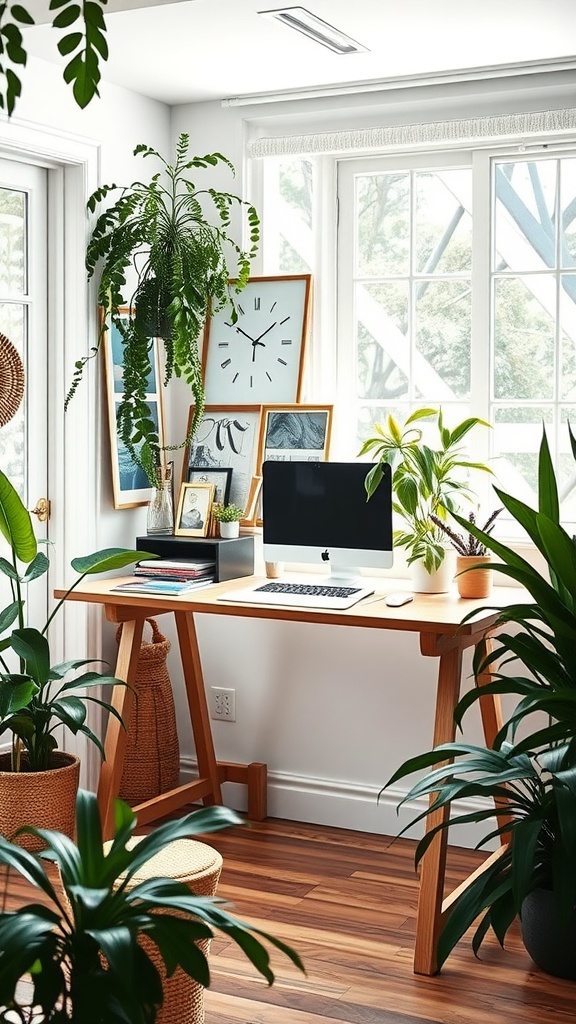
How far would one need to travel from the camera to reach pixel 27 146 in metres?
3.52

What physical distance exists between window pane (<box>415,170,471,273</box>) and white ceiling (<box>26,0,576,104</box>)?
35 cm

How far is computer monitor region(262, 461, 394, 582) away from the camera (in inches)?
139

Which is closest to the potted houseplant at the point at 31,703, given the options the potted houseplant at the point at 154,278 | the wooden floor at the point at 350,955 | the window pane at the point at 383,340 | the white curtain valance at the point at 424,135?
the wooden floor at the point at 350,955

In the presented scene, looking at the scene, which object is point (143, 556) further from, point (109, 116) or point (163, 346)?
point (109, 116)

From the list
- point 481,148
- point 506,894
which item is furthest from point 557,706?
point 481,148

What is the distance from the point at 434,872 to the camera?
288 cm

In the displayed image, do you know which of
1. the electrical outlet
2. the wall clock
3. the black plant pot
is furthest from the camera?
the electrical outlet

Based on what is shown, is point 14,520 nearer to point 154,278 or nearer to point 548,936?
point 154,278

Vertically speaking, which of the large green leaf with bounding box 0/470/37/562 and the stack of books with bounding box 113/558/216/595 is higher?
the large green leaf with bounding box 0/470/37/562

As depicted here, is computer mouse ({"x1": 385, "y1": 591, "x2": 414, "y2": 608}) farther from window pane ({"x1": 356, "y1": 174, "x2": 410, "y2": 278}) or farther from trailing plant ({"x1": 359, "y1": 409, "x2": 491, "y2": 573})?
window pane ({"x1": 356, "y1": 174, "x2": 410, "y2": 278})

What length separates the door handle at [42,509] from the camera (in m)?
3.82

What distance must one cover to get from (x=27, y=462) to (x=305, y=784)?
1422mm

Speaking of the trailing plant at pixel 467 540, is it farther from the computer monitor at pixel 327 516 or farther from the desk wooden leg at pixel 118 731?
the desk wooden leg at pixel 118 731

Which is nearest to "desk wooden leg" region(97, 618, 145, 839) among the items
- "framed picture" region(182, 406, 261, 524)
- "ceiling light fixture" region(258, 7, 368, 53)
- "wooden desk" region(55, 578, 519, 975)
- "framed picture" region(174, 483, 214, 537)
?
"wooden desk" region(55, 578, 519, 975)
